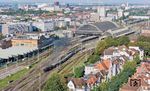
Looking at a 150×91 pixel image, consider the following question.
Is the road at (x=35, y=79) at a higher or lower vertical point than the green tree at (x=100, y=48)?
lower

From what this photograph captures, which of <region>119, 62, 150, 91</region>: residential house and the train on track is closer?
<region>119, 62, 150, 91</region>: residential house

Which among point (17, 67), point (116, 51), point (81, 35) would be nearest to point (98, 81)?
point (116, 51)

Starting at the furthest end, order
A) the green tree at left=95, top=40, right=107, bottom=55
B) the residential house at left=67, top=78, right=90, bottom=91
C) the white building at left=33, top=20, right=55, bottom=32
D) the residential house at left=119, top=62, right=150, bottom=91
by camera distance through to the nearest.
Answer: the white building at left=33, top=20, right=55, bottom=32 < the green tree at left=95, top=40, right=107, bottom=55 < the residential house at left=67, top=78, right=90, bottom=91 < the residential house at left=119, top=62, right=150, bottom=91

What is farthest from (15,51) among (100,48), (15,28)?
(15,28)

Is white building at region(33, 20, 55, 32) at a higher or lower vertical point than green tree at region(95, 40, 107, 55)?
lower

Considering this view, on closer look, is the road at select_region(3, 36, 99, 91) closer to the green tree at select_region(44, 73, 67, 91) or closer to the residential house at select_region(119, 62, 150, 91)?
the green tree at select_region(44, 73, 67, 91)

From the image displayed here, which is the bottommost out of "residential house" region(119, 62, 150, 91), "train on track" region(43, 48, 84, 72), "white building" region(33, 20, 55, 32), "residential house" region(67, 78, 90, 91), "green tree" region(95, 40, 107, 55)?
"white building" region(33, 20, 55, 32)

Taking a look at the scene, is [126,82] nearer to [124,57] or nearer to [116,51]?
[124,57]

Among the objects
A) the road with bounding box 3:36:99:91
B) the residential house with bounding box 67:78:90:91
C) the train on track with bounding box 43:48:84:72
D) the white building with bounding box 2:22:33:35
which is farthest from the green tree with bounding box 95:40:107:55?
the white building with bounding box 2:22:33:35

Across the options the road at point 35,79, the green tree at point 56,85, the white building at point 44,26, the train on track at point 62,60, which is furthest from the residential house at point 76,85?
the white building at point 44,26

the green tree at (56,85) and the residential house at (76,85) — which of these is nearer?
the green tree at (56,85)

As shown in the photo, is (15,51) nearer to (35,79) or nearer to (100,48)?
(100,48)

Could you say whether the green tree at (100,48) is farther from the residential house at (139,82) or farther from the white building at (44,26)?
the white building at (44,26)
